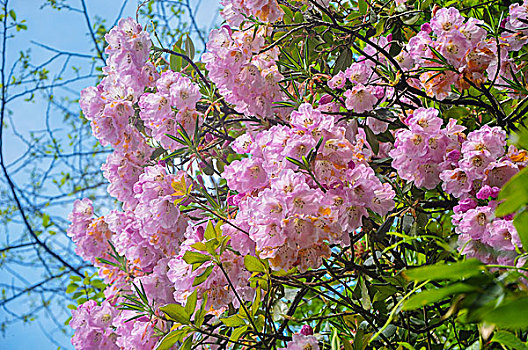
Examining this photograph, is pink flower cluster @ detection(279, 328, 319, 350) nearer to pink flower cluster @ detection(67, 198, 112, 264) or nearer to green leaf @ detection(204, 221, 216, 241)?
green leaf @ detection(204, 221, 216, 241)

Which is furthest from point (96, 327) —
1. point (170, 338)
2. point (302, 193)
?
point (302, 193)

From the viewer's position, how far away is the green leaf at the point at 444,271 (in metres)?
0.23

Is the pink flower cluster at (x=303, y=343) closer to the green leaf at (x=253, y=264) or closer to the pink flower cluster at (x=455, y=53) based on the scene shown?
the green leaf at (x=253, y=264)

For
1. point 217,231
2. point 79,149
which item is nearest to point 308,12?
point 217,231

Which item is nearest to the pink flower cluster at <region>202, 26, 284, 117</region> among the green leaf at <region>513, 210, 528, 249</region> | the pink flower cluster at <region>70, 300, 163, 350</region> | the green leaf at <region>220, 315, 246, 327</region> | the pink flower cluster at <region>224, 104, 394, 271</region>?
the pink flower cluster at <region>224, 104, 394, 271</region>

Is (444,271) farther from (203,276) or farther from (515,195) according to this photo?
(203,276)

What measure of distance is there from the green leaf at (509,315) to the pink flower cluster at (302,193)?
0.42 m

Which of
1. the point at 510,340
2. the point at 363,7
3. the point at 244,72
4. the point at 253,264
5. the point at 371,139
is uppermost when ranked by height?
the point at 363,7

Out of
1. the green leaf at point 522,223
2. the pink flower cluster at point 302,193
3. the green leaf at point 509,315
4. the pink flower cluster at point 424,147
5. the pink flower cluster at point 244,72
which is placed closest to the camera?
the green leaf at point 509,315

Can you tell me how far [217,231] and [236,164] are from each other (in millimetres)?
110

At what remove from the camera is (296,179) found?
0.64 m

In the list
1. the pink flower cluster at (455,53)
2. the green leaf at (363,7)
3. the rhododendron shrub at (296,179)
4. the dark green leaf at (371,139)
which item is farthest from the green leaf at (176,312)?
the green leaf at (363,7)

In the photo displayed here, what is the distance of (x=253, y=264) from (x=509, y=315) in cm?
49

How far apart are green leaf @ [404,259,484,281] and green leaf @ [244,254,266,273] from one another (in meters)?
0.45
